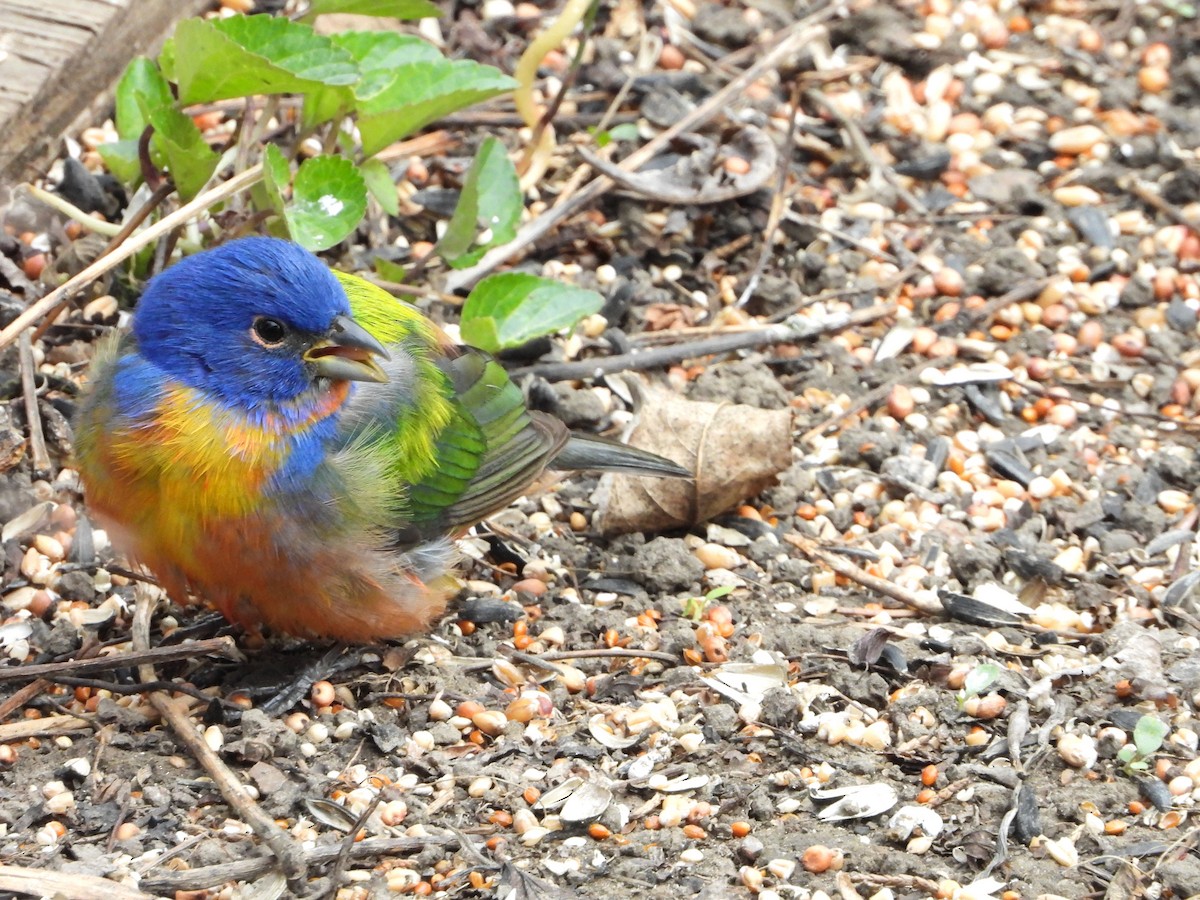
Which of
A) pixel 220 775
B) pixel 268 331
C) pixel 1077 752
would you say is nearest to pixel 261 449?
pixel 268 331

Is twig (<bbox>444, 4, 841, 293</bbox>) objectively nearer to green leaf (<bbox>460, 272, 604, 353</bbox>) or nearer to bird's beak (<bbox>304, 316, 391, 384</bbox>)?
green leaf (<bbox>460, 272, 604, 353</bbox>)

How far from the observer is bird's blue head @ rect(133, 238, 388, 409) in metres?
3.49

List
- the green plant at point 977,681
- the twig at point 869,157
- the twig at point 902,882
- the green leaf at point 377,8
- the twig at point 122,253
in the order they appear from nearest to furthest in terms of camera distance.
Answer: the twig at point 902,882
the green plant at point 977,681
the twig at point 122,253
the green leaf at point 377,8
the twig at point 869,157

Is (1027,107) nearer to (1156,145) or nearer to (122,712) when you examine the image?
(1156,145)

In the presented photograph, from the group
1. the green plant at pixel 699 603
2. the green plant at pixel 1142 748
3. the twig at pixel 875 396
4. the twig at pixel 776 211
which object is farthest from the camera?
the twig at pixel 776 211

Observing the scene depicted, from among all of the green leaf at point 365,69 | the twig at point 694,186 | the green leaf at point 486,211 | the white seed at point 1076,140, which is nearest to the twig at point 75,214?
the green leaf at point 365,69

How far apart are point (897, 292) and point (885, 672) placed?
6.22 feet

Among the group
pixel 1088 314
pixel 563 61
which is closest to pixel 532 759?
pixel 1088 314

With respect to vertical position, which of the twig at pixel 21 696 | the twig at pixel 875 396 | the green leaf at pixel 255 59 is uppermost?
the green leaf at pixel 255 59

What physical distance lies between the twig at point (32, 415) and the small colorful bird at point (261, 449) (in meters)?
0.56

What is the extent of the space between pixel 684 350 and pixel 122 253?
5.75 ft

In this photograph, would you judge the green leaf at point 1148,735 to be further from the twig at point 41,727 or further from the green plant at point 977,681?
the twig at point 41,727

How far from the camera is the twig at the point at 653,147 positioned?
5078 mm

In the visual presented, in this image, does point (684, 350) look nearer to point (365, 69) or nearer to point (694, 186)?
point (694, 186)
